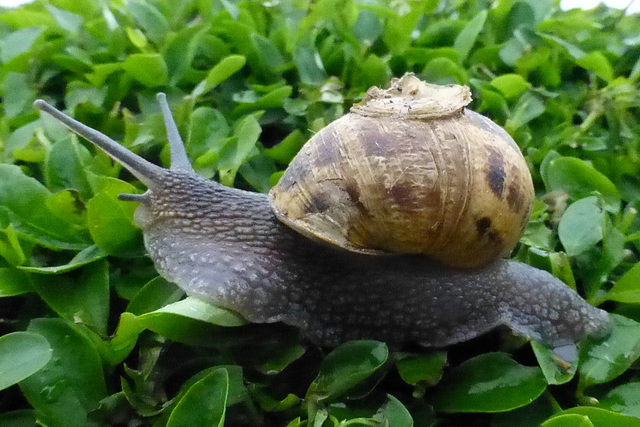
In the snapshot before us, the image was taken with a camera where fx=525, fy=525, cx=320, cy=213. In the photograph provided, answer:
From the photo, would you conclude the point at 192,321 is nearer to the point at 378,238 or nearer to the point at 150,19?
the point at 378,238

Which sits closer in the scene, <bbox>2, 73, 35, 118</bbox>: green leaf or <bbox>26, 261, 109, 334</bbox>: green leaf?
<bbox>26, 261, 109, 334</bbox>: green leaf

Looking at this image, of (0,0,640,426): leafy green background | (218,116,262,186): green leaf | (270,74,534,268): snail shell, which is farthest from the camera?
(218,116,262,186): green leaf

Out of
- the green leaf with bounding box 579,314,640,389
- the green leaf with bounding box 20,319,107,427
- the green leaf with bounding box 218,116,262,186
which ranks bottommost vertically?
the green leaf with bounding box 579,314,640,389

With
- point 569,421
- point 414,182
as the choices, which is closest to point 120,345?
point 414,182

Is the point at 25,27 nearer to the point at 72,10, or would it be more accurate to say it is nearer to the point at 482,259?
the point at 72,10

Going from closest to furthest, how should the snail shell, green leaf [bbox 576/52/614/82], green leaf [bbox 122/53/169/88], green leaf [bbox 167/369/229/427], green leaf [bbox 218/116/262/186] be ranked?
1. green leaf [bbox 167/369/229/427]
2. the snail shell
3. green leaf [bbox 218/116/262/186]
4. green leaf [bbox 122/53/169/88]
5. green leaf [bbox 576/52/614/82]

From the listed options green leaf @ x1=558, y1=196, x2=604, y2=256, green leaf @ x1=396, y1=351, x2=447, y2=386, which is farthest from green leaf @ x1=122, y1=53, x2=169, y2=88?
green leaf @ x1=558, y1=196, x2=604, y2=256

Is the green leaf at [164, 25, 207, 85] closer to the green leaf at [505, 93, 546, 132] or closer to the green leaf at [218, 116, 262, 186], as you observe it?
the green leaf at [218, 116, 262, 186]
